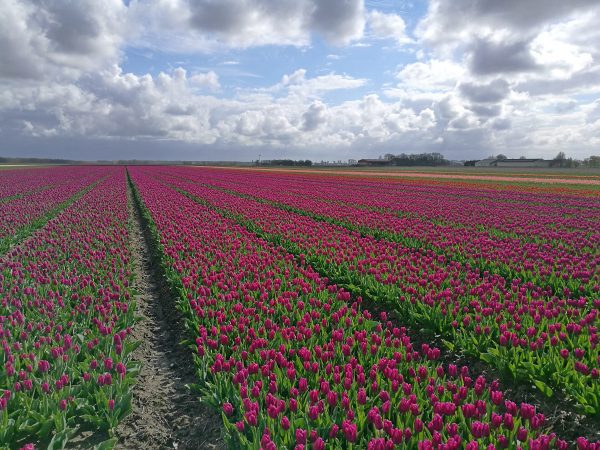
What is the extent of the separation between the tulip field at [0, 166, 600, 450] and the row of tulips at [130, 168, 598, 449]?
2cm

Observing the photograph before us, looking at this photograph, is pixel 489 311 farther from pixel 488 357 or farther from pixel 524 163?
pixel 524 163

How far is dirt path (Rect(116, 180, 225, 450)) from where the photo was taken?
4188 mm

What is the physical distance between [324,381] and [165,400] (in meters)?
2.05

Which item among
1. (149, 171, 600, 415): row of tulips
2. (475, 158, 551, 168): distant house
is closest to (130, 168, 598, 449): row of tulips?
(149, 171, 600, 415): row of tulips

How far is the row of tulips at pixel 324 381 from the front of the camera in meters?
3.39

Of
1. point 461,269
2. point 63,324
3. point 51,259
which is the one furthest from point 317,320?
point 51,259

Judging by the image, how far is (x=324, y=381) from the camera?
13.4 ft

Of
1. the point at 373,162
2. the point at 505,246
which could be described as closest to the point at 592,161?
the point at 373,162

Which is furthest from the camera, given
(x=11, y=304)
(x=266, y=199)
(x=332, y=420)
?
(x=266, y=199)

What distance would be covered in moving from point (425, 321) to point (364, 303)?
5.64 feet

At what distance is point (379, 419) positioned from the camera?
3.44 metres

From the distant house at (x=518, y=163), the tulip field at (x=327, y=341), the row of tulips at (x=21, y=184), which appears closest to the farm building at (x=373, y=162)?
the distant house at (x=518, y=163)

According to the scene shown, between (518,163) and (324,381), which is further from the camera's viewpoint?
(518,163)

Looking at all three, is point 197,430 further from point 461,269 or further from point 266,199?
point 266,199
